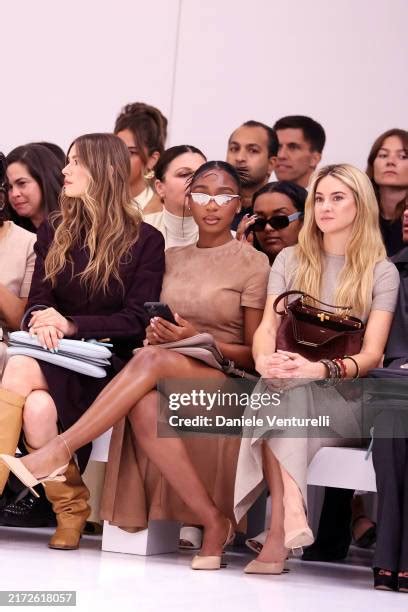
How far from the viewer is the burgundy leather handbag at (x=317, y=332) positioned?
169 inches

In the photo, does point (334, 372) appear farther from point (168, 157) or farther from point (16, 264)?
point (168, 157)

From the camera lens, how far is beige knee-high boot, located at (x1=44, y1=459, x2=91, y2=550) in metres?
4.31

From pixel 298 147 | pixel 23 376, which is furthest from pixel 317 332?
pixel 298 147

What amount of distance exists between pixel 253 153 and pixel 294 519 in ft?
8.40

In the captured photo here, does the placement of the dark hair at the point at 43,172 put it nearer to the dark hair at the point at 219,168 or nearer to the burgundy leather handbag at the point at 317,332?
the dark hair at the point at 219,168

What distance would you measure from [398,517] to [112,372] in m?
1.24

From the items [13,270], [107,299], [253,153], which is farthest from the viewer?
[253,153]

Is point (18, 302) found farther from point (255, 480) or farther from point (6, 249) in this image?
point (255, 480)

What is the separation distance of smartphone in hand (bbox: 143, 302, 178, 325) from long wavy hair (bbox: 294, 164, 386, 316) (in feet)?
1.65

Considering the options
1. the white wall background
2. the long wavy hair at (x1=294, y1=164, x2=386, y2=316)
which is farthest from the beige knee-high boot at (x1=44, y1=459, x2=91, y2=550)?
the white wall background

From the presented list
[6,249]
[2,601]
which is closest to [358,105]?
[6,249]

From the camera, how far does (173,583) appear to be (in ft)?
12.1

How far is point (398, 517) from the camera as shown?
3920 mm

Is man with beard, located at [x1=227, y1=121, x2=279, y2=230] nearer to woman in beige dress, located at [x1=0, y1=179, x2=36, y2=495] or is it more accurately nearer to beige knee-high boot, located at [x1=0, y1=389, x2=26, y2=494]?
woman in beige dress, located at [x1=0, y1=179, x2=36, y2=495]
